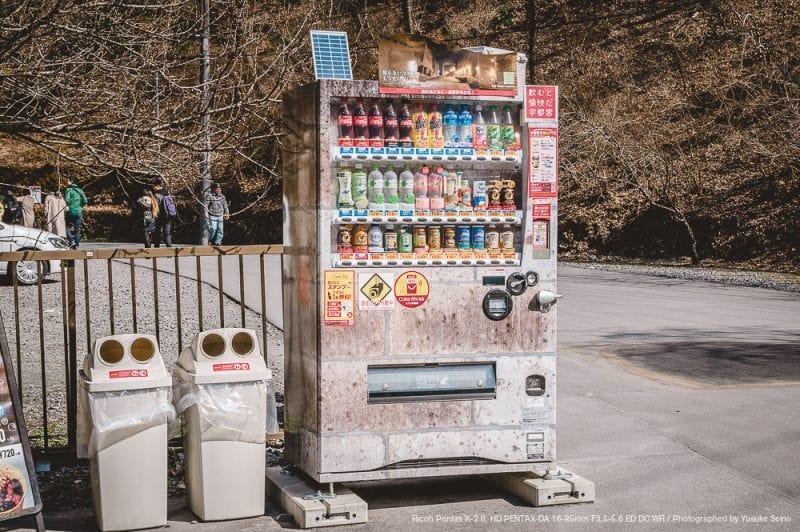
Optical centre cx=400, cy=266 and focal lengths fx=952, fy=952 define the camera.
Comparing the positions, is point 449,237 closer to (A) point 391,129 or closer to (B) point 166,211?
(A) point 391,129

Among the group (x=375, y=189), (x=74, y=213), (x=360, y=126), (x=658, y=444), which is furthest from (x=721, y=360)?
(x=74, y=213)

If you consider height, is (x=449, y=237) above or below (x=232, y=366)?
above

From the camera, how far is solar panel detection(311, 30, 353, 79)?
20.7 ft

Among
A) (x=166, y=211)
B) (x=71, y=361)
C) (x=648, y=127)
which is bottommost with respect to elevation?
(x=71, y=361)

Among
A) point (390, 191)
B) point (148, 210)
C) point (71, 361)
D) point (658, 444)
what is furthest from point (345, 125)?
point (148, 210)

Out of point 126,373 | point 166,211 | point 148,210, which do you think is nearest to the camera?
point 126,373

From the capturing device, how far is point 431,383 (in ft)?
20.5

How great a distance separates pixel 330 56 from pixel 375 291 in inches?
64.2

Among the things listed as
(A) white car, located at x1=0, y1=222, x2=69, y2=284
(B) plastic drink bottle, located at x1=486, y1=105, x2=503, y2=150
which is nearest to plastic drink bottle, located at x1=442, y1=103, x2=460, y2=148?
(B) plastic drink bottle, located at x1=486, y1=105, x2=503, y2=150

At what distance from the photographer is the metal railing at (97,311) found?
22.3 ft

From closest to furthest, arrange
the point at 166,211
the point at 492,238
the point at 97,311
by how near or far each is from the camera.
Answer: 1. the point at 492,238
2. the point at 97,311
3. the point at 166,211

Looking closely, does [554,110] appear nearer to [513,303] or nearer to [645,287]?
[513,303]

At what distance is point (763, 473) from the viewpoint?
6.86 m

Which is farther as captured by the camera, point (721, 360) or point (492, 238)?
point (721, 360)
